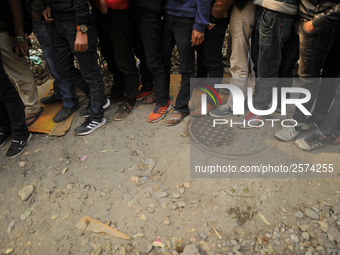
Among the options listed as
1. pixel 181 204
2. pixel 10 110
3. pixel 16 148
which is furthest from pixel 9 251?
pixel 10 110

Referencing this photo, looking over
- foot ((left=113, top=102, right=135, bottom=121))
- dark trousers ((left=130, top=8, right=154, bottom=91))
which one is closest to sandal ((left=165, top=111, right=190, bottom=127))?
foot ((left=113, top=102, right=135, bottom=121))

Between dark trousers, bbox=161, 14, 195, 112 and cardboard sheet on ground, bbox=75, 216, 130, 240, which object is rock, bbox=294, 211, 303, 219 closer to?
cardboard sheet on ground, bbox=75, 216, 130, 240

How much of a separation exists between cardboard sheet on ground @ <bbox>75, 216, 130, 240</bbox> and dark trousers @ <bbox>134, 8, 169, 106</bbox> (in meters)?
1.73

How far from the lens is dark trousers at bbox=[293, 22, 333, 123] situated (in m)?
2.25

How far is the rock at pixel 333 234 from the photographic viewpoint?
1.96 m

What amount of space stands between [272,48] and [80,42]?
76.6 inches

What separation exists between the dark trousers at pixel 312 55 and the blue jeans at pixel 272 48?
170mm

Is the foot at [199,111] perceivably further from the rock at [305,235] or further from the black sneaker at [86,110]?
the rock at [305,235]

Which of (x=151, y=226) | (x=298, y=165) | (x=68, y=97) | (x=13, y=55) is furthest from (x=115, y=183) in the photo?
(x=13, y=55)

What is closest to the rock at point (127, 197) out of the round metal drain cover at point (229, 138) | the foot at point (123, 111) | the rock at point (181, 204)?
the rock at point (181, 204)

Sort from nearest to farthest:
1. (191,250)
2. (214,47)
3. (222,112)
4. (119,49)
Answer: (191,250) → (214,47) → (119,49) → (222,112)

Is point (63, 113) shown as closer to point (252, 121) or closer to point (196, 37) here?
point (196, 37)

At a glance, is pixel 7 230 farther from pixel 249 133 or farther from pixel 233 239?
pixel 249 133

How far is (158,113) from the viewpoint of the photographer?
3.32 m
